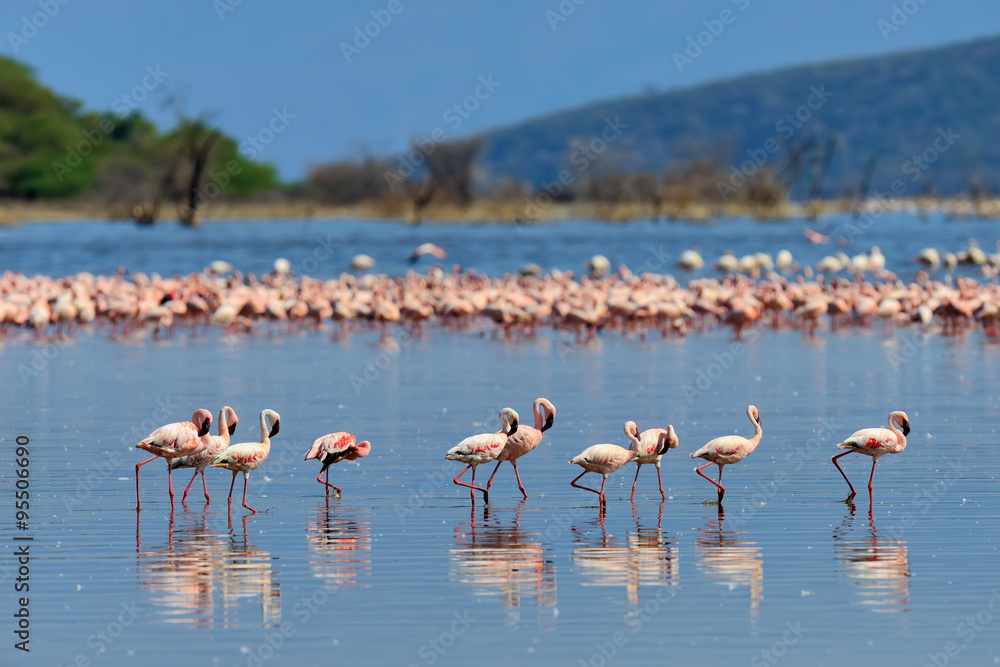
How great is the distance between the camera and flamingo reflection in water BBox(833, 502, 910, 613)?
786cm

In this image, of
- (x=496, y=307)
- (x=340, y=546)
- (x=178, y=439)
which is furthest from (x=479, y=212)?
(x=340, y=546)

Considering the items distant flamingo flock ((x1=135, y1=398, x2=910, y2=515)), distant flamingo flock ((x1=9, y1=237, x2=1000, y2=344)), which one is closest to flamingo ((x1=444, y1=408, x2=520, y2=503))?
distant flamingo flock ((x1=135, y1=398, x2=910, y2=515))

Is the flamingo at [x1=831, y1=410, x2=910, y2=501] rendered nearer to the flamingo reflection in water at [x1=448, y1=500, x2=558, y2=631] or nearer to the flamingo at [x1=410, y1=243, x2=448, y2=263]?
the flamingo reflection in water at [x1=448, y1=500, x2=558, y2=631]

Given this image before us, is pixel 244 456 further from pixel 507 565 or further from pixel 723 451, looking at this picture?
pixel 723 451

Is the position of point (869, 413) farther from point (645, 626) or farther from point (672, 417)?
point (645, 626)

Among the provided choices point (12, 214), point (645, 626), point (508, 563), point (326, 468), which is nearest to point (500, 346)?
point (326, 468)

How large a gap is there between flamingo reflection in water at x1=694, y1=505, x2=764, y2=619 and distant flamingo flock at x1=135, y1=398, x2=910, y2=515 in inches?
32.5

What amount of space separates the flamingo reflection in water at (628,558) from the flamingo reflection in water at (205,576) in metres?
1.62

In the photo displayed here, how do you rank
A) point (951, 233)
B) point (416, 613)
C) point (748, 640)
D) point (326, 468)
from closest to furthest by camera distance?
point (748, 640) → point (416, 613) → point (326, 468) → point (951, 233)

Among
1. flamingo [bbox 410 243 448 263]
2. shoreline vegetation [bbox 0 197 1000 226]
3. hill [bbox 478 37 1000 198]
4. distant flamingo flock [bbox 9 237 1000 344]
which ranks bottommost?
distant flamingo flock [bbox 9 237 1000 344]

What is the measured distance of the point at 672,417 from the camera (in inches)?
558

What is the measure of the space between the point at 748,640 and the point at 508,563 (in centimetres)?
189

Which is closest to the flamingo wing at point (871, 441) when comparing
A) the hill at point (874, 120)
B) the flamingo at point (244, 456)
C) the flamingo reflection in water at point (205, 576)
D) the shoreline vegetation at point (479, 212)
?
the flamingo at point (244, 456)

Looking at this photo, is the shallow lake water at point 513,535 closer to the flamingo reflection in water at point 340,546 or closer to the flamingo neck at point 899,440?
the flamingo reflection in water at point 340,546
